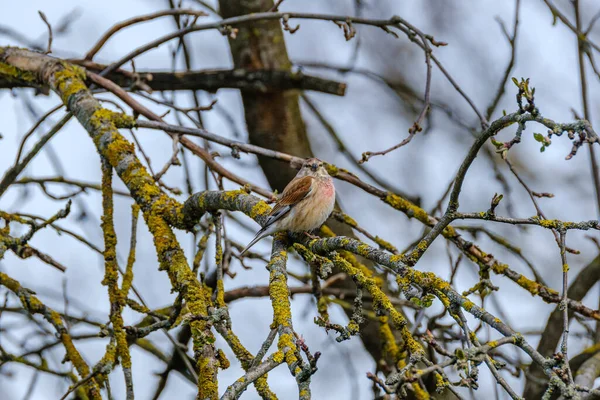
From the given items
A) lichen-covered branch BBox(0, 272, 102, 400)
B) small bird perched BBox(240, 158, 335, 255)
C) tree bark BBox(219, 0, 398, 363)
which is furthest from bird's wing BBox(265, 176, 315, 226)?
lichen-covered branch BBox(0, 272, 102, 400)

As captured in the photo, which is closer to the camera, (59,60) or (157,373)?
(59,60)

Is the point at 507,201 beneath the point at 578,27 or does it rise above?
beneath

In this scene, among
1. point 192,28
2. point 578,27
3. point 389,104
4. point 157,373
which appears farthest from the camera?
point 389,104

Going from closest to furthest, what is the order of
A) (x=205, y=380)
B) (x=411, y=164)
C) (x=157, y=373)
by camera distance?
(x=205, y=380) → (x=157, y=373) → (x=411, y=164)

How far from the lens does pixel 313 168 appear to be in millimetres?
4574

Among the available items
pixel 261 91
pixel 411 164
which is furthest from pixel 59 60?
pixel 411 164

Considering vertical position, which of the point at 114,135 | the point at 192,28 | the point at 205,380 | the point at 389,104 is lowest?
the point at 205,380

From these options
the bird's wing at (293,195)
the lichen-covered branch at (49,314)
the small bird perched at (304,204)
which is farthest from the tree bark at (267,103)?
the lichen-covered branch at (49,314)

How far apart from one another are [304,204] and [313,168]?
0.55 metres

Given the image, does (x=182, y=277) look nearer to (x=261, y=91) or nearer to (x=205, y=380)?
(x=205, y=380)

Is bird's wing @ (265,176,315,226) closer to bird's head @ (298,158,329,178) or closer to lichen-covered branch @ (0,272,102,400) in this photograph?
bird's head @ (298,158,329,178)

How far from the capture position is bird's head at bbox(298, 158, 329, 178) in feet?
14.8

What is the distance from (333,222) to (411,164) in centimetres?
516

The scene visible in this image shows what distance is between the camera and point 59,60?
460 centimetres
